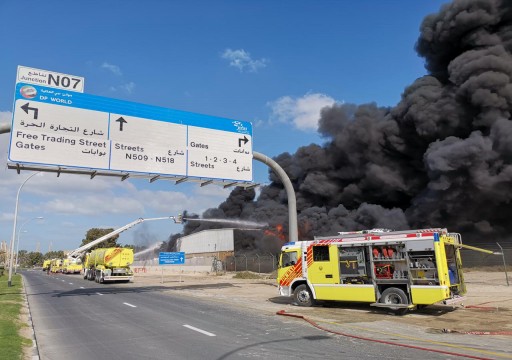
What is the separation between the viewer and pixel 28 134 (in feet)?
52.5

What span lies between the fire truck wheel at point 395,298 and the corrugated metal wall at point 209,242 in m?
43.8

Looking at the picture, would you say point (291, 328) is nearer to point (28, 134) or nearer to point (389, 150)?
point (28, 134)

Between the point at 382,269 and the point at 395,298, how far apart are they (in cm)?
97

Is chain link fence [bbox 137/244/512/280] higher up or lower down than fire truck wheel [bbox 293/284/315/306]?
higher up

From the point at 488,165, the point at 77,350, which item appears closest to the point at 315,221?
the point at 488,165

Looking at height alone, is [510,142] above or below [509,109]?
below

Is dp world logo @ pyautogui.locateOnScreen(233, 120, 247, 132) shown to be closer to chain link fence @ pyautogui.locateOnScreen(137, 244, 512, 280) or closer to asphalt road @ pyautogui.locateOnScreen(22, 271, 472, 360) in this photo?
asphalt road @ pyautogui.locateOnScreen(22, 271, 472, 360)

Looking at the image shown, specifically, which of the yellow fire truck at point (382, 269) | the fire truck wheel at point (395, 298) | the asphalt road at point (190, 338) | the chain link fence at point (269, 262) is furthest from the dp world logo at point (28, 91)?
the chain link fence at point (269, 262)

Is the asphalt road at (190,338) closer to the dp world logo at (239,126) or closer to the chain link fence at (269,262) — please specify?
the dp world logo at (239,126)

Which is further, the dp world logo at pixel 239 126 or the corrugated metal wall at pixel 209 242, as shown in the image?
the corrugated metal wall at pixel 209 242

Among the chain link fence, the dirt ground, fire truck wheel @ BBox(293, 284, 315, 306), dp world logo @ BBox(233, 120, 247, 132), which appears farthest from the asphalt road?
the chain link fence

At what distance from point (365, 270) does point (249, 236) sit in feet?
139

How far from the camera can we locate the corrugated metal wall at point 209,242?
56878 millimetres

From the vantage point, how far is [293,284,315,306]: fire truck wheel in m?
15.4
